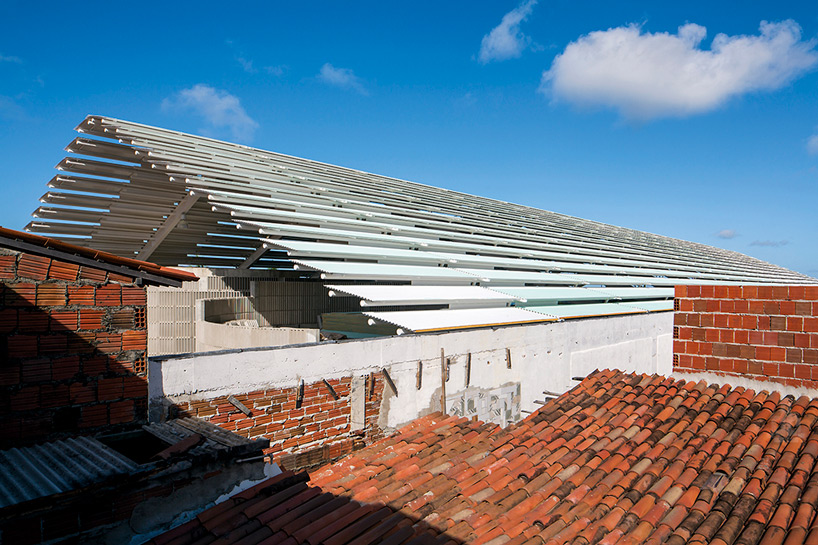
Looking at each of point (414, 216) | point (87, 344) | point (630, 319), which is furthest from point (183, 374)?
point (630, 319)

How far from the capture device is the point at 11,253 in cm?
519

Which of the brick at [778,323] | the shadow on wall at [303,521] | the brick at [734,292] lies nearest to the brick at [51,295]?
the shadow on wall at [303,521]

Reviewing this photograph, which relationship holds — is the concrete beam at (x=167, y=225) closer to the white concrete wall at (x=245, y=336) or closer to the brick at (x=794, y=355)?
the white concrete wall at (x=245, y=336)

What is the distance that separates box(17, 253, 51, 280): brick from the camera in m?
5.23

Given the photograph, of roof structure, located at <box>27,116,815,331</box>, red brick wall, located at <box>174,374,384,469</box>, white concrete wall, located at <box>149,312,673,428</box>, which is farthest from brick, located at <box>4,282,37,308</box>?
roof structure, located at <box>27,116,815,331</box>

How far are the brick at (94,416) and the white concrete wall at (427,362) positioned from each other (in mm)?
519

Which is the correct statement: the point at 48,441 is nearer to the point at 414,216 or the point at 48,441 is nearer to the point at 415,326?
the point at 415,326

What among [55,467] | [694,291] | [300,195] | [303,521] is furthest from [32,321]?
[694,291]

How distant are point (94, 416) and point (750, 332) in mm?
9124

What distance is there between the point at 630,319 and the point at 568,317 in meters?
3.77

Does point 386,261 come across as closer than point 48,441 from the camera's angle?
No

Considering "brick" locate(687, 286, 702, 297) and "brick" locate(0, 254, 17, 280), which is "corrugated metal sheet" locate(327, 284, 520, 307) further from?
"brick" locate(0, 254, 17, 280)

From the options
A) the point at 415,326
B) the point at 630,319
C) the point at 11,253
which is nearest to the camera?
the point at 11,253

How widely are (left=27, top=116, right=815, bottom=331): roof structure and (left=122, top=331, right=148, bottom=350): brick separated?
343 centimetres
